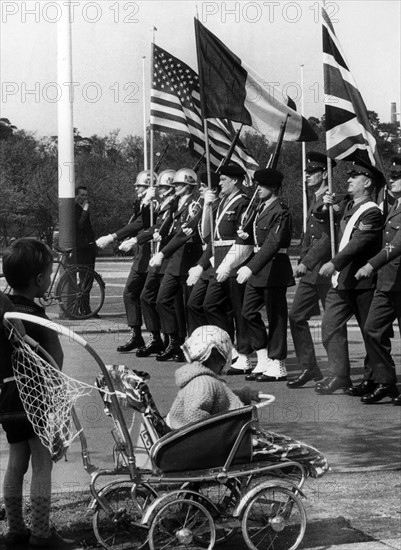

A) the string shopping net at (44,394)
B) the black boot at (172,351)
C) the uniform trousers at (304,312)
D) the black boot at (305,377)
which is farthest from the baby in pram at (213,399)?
the black boot at (172,351)

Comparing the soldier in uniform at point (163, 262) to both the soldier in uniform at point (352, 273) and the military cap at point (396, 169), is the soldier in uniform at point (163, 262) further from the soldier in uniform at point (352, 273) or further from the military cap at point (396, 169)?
the military cap at point (396, 169)

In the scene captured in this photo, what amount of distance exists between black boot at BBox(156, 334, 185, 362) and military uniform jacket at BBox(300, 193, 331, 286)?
176cm

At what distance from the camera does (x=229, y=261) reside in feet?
34.4

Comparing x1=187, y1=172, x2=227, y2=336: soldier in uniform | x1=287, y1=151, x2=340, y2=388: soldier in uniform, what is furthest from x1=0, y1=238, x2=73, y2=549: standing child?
x1=187, y1=172, x2=227, y2=336: soldier in uniform

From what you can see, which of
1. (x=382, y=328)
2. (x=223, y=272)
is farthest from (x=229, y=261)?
(x=382, y=328)

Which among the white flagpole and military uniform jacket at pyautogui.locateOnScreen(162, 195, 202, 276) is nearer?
the white flagpole

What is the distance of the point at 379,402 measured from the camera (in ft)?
29.1

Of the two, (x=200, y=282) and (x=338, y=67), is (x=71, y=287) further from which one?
(x=338, y=67)

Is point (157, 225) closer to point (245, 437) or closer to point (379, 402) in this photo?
point (379, 402)

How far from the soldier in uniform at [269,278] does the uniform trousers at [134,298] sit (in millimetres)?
2063

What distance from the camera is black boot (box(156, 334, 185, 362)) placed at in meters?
11.3

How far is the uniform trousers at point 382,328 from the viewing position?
8.83 metres

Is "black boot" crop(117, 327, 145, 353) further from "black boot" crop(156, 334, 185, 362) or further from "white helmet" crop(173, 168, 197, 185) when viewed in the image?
"white helmet" crop(173, 168, 197, 185)

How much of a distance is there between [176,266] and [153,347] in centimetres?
82
